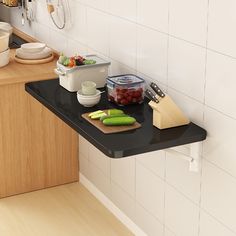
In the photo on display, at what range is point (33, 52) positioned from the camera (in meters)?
3.69

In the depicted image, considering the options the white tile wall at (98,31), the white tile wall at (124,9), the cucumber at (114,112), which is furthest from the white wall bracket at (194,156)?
the white tile wall at (98,31)

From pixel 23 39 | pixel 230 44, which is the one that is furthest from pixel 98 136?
pixel 23 39

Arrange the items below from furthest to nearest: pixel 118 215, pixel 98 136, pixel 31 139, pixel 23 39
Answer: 1. pixel 23 39
2. pixel 31 139
3. pixel 118 215
4. pixel 98 136

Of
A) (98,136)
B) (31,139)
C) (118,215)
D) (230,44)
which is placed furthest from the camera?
(31,139)

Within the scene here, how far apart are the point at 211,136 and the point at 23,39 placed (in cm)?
205

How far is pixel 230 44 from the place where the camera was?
→ 2229mm

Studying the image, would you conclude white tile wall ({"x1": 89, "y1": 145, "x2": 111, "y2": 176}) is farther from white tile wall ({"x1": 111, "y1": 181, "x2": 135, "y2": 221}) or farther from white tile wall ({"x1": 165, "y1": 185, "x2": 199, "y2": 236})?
white tile wall ({"x1": 165, "y1": 185, "x2": 199, "y2": 236})

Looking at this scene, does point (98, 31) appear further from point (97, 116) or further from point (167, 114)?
point (167, 114)

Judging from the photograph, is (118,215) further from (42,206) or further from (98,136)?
(98,136)

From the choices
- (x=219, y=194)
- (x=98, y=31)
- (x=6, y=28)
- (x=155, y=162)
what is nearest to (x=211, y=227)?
(x=219, y=194)

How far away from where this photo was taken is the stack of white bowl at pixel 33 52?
12.0ft

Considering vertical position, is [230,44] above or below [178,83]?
above

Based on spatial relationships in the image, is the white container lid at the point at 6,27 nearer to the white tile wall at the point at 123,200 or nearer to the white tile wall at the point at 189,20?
the white tile wall at the point at 123,200

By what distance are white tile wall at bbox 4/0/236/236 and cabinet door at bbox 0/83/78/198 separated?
0.27m
